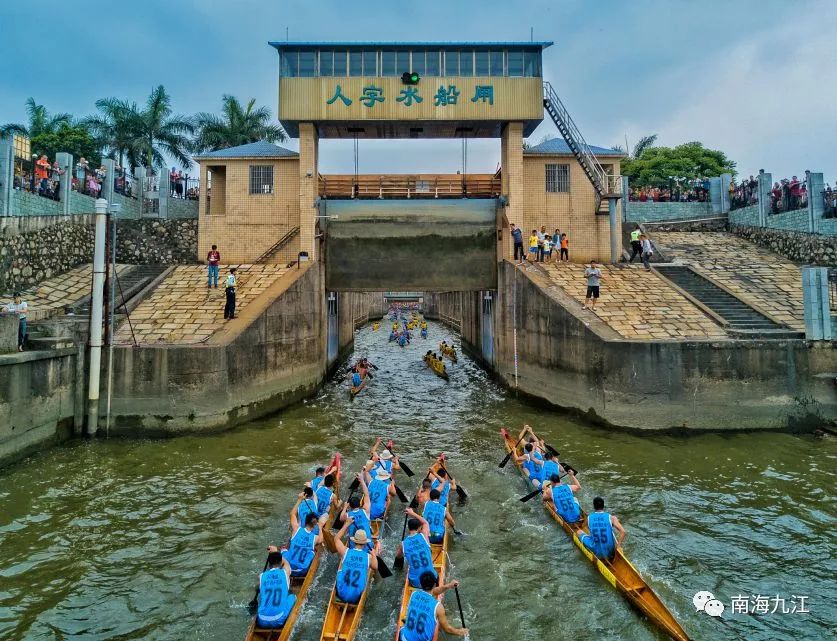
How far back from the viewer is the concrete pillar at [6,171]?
18516 millimetres

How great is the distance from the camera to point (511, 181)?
77.4 ft

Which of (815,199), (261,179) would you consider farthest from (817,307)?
(261,179)

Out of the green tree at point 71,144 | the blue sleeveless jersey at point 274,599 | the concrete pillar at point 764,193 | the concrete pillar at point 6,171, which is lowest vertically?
the blue sleeveless jersey at point 274,599

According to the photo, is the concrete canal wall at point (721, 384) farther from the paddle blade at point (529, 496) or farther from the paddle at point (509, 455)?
the paddle blade at point (529, 496)

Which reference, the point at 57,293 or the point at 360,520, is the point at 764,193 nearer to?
the point at 360,520

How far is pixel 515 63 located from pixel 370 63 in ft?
23.6

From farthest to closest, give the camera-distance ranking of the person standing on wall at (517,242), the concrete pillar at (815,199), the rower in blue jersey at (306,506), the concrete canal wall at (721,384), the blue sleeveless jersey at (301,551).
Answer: the concrete pillar at (815,199), the person standing on wall at (517,242), the concrete canal wall at (721,384), the rower in blue jersey at (306,506), the blue sleeveless jersey at (301,551)

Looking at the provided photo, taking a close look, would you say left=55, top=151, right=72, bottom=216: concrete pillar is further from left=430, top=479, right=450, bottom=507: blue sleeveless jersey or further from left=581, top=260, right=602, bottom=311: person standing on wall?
left=581, top=260, right=602, bottom=311: person standing on wall

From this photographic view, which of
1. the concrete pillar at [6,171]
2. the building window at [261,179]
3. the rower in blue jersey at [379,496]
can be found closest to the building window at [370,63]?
the building window at [261,179]

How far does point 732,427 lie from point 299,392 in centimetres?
1582

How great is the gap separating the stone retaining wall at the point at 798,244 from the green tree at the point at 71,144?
51.0 meters

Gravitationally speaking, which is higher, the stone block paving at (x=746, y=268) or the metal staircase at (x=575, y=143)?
the metal staircase at (x=575, y=143)

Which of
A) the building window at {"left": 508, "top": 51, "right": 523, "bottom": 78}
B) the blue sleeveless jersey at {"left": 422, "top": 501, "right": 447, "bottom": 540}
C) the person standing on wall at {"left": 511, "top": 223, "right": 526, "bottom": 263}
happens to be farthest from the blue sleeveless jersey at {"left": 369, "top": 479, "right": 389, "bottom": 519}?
the building window at {"left": 508, "top": 51, "right": 523, "bottom": 78}

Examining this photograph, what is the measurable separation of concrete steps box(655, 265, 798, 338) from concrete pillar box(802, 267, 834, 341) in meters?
0.80
